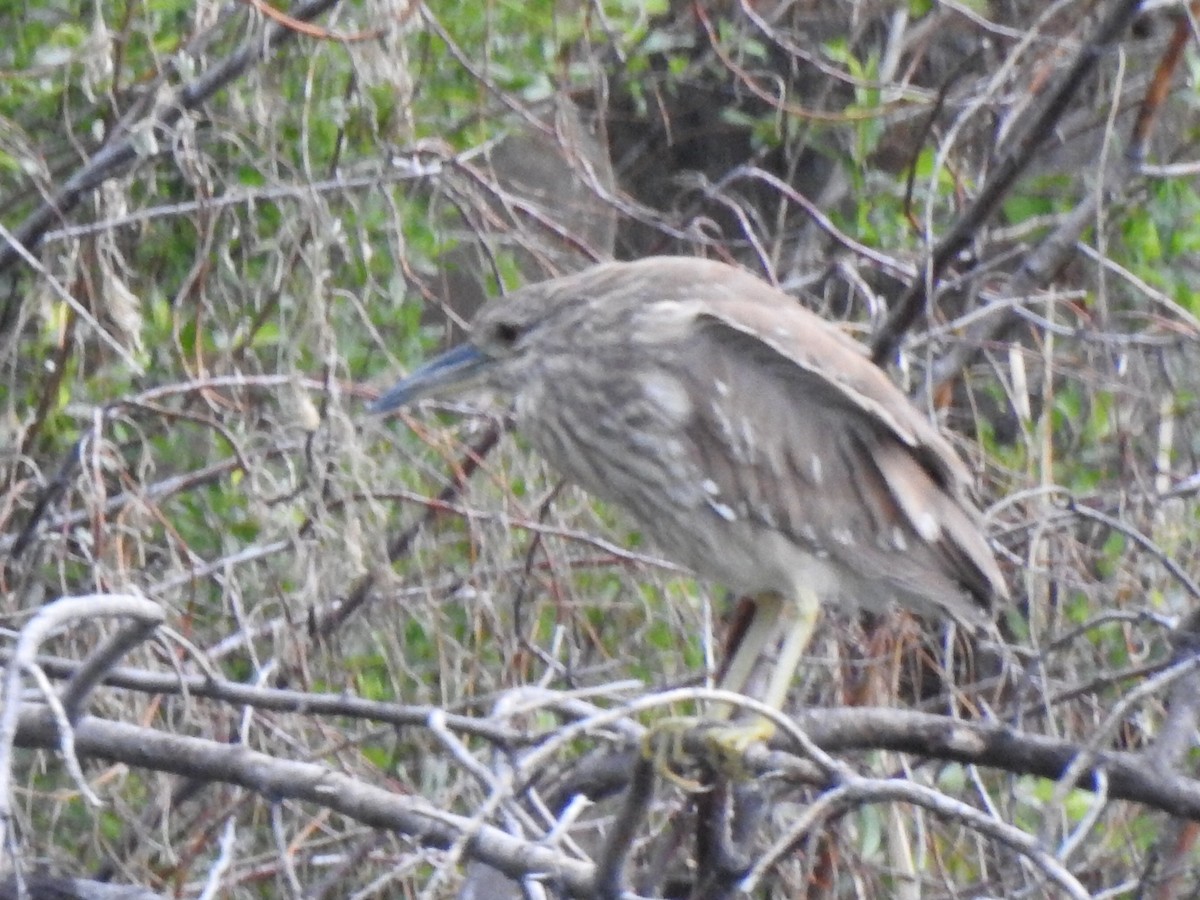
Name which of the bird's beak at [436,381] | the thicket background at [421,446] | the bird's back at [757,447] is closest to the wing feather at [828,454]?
the bird's back at [757,447]

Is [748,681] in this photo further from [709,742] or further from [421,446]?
[421,446]

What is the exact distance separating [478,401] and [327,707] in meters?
1.48

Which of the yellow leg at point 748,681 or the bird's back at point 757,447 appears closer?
the yellow leg at point 748,681

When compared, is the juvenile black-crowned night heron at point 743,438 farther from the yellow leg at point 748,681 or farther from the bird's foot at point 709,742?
the bird's foot at point 709,742

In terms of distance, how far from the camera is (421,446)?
3.70 meters

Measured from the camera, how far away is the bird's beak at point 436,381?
301cm

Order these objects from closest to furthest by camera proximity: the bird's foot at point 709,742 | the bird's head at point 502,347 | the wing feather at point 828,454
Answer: the bird's foot at point 709,742 → the wing feather at point 828,454 → the bird's head at point 502,347

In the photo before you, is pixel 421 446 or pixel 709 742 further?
pixel 421 446

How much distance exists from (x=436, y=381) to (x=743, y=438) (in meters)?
0.50

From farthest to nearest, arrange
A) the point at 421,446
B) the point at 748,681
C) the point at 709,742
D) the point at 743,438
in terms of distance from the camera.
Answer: the point at 421,446 → the point at 748,681 → the point at 743,438 → the point at 709,742

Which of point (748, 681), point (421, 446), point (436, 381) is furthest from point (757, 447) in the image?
point (421, 446)

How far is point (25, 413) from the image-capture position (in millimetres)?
3613

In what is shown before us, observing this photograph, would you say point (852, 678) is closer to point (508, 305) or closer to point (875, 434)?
point (875, 434)

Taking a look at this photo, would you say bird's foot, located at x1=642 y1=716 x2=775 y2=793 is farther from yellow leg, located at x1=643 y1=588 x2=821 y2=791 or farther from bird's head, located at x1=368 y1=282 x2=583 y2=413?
bird's head, located at x1=368 y1=282 x2=583 y2=413
